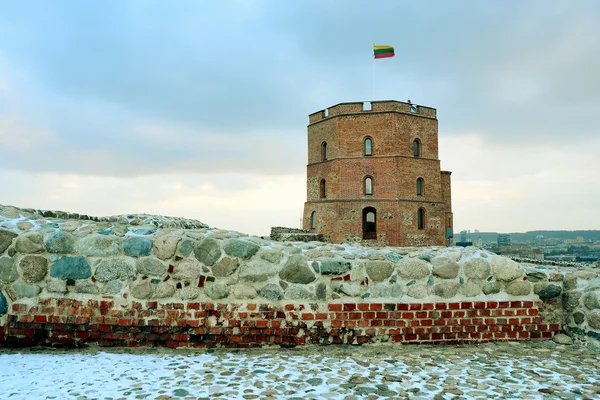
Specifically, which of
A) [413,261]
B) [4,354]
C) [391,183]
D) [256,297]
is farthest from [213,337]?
[391,183]

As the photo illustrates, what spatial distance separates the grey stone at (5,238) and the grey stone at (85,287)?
781 millimetres

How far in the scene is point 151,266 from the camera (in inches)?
158

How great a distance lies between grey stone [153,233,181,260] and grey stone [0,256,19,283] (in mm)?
1314

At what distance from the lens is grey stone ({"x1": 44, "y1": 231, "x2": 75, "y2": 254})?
13.1 ft

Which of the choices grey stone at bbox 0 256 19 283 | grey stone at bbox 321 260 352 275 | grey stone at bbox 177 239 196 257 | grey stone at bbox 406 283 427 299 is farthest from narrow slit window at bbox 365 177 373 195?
grey stone at bbox 0 256 19 283

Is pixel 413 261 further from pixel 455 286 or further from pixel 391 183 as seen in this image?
pixel 391 183

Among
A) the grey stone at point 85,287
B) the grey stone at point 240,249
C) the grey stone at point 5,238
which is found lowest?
the grey stone at point 85,287

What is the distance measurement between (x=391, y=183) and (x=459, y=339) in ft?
92.4

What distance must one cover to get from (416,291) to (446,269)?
391mm

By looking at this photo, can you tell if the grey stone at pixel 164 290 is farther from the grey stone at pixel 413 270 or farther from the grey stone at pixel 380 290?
the grey stone at pixel 413 270

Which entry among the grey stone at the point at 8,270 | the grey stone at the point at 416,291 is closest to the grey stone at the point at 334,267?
the grey stone at the point at 416,291

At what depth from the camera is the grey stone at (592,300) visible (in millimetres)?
4020

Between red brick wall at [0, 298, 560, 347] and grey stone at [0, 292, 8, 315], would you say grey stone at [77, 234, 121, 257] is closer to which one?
red brick wall at [0, 298, 560, 347]

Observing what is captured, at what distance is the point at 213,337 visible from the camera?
155 inches
